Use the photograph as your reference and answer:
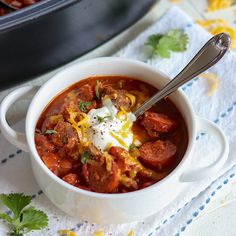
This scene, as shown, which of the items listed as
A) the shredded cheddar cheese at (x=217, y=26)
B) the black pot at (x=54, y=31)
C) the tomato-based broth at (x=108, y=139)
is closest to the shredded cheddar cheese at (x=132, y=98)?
the tomato-based broth at (x=108, y=139)

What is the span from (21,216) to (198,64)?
25.5 inches

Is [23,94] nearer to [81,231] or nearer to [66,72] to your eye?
[66,72]

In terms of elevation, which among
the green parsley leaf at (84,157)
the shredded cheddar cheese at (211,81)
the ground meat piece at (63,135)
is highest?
the shredded cheddar cheese at (211,81)

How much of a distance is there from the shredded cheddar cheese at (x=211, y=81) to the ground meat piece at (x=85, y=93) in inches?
17.1

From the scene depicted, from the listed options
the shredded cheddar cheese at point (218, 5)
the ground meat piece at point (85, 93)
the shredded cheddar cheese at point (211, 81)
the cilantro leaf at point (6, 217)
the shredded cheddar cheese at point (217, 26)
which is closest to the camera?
the cilantro leaf at point (6, 217)

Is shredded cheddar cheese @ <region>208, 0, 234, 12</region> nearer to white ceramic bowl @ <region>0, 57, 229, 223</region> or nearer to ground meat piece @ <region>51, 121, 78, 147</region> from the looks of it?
white ceramic bowl @ <region>0, 57, 229, 223</region>

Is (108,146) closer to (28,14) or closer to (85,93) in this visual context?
(85,93)

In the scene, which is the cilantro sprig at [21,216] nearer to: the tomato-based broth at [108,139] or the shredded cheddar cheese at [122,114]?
the tomato-based broth at [108,139]

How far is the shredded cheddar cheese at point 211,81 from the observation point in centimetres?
195

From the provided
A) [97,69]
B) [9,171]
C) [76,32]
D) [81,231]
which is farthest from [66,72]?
[81,231]

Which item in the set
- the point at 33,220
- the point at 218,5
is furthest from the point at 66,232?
the point at 218,5

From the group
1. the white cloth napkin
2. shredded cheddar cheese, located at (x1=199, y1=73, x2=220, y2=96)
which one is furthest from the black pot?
shredded cheddar cheese, located at (x1=199, y1=73, x2=220, y2=96)

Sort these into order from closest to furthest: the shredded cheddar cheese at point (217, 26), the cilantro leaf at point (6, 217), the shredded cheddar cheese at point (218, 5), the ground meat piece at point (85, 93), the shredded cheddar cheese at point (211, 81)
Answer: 1. the cilantro leaf at point (6, 217)
2. the ground meat piece at point (85, 93)
3. the shredded cheddar cheese at point (211, 81)
4. the shredded cheddar cheese at point (217, 26)
5. the shredded cheddar cheese at point (218, 5)

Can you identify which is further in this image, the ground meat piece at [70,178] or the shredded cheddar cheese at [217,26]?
the shredded cheddar cheese at [217,26]
